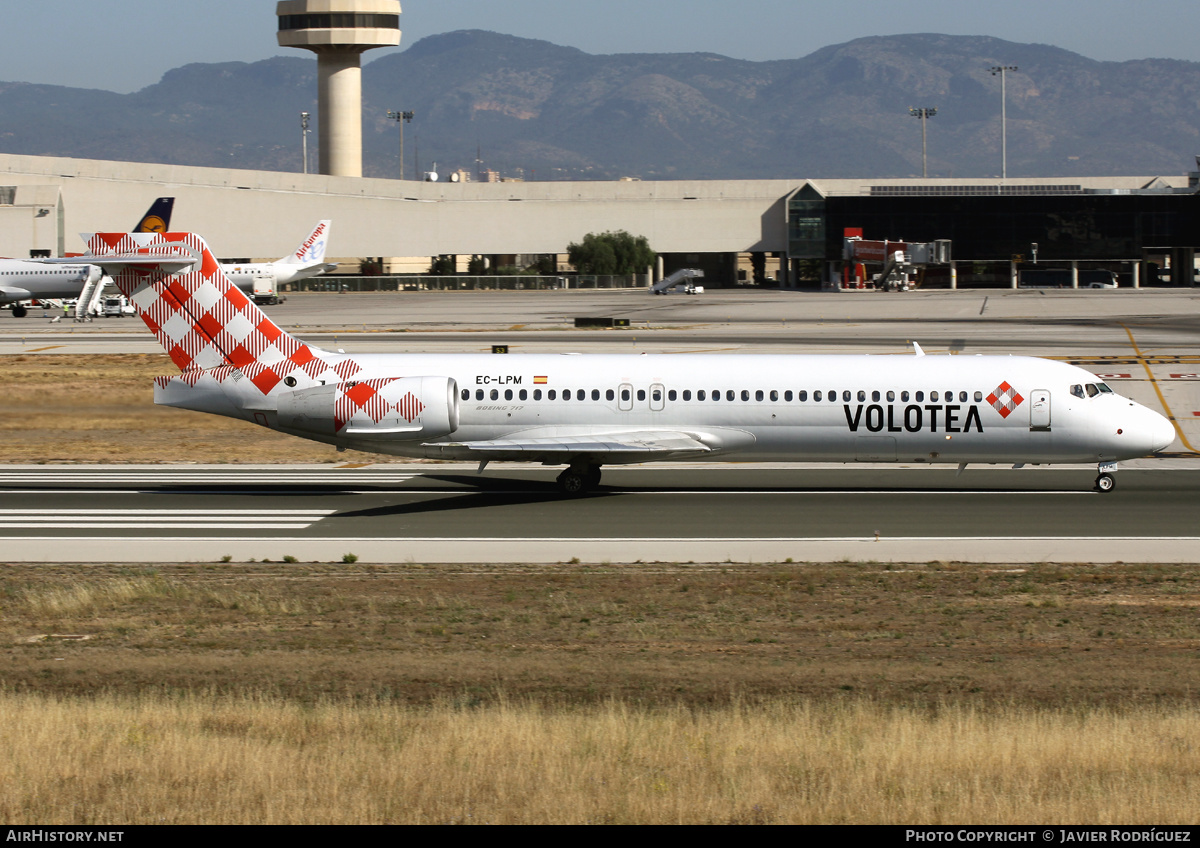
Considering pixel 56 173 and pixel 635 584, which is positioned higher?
pixel 56 173

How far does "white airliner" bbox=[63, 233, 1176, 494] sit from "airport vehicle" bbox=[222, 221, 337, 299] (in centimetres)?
7644

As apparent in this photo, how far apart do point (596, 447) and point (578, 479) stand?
192 cm

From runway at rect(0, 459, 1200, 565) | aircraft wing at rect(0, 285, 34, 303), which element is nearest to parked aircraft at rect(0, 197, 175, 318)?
aircraft wing at rect(0, 285, 34, 303)

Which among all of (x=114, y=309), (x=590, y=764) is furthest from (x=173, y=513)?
(x=114, y=309)

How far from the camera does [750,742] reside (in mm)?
12734

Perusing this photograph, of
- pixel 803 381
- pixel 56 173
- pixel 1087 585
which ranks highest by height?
pixel 56 173

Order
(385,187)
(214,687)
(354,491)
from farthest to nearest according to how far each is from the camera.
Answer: (385,187), (354,491), (214,687)

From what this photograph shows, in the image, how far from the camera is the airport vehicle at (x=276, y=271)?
112 meters

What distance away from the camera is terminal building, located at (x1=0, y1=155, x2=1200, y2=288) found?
149 meters

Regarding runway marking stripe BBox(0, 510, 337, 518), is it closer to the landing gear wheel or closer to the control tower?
the landing gear wheel

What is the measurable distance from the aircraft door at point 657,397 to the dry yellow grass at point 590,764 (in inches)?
708
